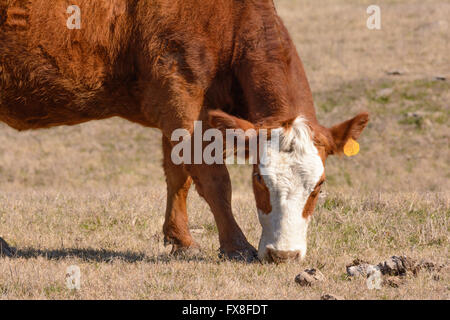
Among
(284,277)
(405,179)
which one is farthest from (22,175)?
(284,277)

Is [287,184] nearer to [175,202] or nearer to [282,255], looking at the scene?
[282,255]

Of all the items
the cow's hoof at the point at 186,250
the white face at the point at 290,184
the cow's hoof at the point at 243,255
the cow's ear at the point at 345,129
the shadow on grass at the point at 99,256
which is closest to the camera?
the white face at the point at 290,184

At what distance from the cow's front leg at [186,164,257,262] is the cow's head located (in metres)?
0.64

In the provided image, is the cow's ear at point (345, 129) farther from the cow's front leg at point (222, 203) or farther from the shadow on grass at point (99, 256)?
the shadow on grass at point (99, 256)

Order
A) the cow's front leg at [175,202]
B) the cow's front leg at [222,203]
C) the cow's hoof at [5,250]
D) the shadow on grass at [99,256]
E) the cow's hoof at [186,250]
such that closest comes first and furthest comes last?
the cow's front leg at [222,203] → the shadow on grass at [99,256] → the cow's hoof at [5,250] → the cow's hoof at [186,250] → the cow's front leg at [175,202]

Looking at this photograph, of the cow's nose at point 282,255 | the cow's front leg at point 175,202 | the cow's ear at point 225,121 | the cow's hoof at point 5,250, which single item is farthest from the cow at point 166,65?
the cow's hoof at point 5,250

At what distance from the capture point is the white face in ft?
18.8

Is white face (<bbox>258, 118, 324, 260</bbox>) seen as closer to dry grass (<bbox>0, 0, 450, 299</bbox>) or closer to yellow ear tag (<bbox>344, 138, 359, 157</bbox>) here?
dry grass (<bbox>0, 0, 450, 299</bbox>)

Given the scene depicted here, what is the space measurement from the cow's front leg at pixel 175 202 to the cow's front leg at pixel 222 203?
856 millimetres

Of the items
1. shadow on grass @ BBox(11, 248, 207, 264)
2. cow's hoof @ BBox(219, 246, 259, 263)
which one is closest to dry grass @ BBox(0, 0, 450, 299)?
shadow on grass @ BBox(11, 248, 207, 264)

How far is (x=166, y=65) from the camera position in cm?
649

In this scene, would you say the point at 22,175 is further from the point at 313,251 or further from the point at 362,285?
the point at 362,285

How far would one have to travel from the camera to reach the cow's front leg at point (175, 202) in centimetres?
746
